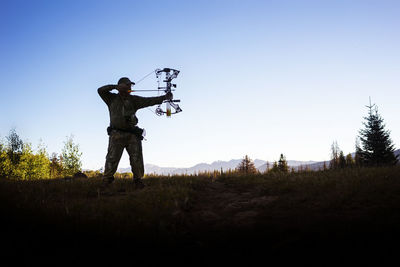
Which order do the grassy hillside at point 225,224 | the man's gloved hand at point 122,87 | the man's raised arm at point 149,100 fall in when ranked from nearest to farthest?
the grassy hillside at point 225,224, the man's gloved hand at point 122,87, the man's raised arm at point 149,100

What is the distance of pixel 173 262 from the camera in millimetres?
2898

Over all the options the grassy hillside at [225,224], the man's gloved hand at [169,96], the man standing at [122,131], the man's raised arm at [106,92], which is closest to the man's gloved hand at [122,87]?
the man standing at [122,131]

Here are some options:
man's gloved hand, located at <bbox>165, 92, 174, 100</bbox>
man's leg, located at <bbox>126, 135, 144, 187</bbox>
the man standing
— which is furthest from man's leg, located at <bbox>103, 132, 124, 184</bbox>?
man's gloved hand, located at <bbox>165, 92, 174, 100</bbox>

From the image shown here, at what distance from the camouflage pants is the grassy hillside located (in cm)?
140

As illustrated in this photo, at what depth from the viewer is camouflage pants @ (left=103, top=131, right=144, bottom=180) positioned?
809cm

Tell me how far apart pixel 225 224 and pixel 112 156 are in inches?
197

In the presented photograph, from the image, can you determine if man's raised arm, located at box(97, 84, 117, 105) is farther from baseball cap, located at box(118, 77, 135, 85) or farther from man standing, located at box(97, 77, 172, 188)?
baseball cap, located at box(118, 77, 135, 85)

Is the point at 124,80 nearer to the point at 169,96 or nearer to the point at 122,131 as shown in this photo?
the point at 169,96

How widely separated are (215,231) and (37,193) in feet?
18.2

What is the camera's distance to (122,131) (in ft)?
27.0

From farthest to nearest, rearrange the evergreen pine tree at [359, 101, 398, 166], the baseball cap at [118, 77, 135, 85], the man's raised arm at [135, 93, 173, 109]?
the evergreen pine tree at [359, 101, 398, 166] → the man's raised arm at [135, 93, 173, 109] → the baseball cap at [118, 77, 135, 85]

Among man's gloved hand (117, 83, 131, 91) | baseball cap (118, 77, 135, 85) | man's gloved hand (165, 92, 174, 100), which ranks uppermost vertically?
baseball cap (118, 77, 135, 85)

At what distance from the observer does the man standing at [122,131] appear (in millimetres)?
8109

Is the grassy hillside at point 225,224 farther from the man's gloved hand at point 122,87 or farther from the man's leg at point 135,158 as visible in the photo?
the man's gloved hand at point 122,87
